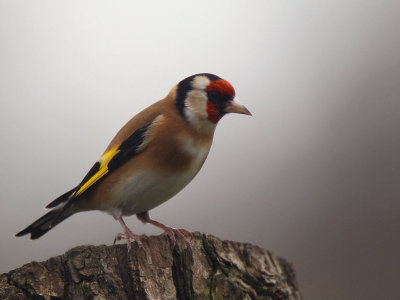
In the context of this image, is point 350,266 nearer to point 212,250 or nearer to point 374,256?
point 374,256

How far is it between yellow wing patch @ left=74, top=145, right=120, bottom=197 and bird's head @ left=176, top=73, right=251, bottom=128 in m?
0.68

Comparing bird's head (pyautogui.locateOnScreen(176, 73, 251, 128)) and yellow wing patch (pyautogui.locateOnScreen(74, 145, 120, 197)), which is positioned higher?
bird's head (pyautogui.locateOnScreen(176, 73, 251, 128))

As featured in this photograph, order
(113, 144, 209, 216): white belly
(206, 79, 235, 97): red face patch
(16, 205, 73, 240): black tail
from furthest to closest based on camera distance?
(206, 79, 235, 97): red face patch
(16, 205, 73, 240): black tail
(113, 144, 209, 216): white belly

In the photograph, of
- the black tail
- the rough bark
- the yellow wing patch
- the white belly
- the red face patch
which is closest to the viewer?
the rough bark

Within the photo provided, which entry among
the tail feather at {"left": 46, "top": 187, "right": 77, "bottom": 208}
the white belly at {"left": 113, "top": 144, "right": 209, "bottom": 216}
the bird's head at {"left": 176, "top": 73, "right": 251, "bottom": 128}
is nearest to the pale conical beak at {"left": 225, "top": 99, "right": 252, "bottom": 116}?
the bird's head at {"left": 176, "top": 73, "right": 251, "bottom": 128}

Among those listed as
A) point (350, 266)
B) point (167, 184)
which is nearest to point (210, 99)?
point (167, 184)

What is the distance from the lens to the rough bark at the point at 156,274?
362 cm

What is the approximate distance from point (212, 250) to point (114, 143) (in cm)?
154

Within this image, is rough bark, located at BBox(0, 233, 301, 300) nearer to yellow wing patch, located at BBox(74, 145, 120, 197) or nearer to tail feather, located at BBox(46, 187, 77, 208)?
yellow wing patch, located at BBox(74, 145, 120, 197)

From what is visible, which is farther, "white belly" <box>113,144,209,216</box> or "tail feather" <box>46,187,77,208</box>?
"tail feather" <box>46,187,77,208</box>

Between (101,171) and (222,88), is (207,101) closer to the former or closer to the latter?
(222,88)

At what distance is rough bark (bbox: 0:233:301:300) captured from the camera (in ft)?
11.9

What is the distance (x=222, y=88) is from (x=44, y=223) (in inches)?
78.3

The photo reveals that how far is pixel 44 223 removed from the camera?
5.42m
